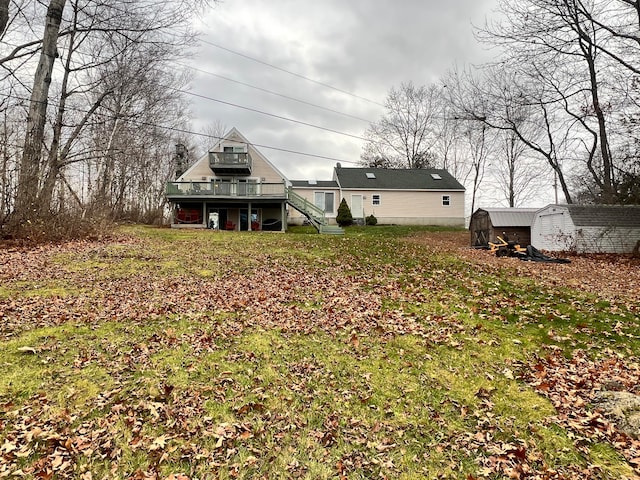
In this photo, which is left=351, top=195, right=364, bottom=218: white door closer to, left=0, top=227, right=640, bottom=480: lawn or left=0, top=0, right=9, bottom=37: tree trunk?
left=0, top=227, right=640, bottom=480: lawn

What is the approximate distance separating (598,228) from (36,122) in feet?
66.4

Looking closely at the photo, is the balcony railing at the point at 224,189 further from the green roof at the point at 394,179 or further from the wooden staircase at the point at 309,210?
the green roof at the point at 394,179

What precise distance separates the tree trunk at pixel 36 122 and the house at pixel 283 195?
995cm

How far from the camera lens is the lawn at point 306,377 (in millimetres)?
2854

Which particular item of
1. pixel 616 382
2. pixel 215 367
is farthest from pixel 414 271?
pixel 215 367

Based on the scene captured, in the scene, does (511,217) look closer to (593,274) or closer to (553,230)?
(553,230)

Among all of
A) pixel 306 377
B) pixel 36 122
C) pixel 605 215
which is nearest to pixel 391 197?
pixel 605 215

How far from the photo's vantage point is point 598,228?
46.5 feet

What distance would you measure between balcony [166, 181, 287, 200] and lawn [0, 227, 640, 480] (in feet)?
43.1

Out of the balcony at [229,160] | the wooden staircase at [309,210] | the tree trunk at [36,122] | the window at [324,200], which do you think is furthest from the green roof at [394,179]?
the tree trunk at [36,122]

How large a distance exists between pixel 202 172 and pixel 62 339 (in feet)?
67.2

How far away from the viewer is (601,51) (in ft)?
47.2

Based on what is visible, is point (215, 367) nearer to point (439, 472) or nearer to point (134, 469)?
point (134, 469)

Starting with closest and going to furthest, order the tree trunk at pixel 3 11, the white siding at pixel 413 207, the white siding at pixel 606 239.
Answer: the tree trunk at pixel 3 11
the white siding at pixel 606 239
the white siding at pixel 413 207
